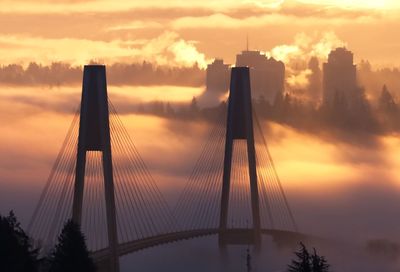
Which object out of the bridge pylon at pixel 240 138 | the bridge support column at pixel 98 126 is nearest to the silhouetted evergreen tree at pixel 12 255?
the bridge support column at pixel 98 126

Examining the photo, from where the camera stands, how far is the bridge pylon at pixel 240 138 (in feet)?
449

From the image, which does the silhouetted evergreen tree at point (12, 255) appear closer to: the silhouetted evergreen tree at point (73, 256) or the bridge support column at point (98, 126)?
the silhouetted evergreen tree at point (73, 256)

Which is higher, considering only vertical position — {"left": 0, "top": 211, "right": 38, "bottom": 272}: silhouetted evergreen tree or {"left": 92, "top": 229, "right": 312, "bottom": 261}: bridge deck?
{"left": 0, "top": 211, "right": 38, "bottom": 272}: silhouetted evergreen tree

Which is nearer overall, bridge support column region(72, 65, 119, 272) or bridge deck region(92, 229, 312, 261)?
bridge support column region(72, 65, 119, 272)

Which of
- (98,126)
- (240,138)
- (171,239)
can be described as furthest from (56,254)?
Result: (240,138)

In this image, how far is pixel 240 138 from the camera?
138 metres

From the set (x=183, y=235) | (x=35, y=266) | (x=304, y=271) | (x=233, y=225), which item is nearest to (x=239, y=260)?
(x=233, y=225)

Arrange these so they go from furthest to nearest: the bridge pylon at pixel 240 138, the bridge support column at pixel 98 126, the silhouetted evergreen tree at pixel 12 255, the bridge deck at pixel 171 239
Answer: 1. the bridge pylon at pixel 240 138
2. the bridge deck at pixel 171 239
3. the bridge support column at pixel 98 126
4. the silhouetted evergreen tree at pixel 12 255

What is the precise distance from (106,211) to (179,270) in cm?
3203

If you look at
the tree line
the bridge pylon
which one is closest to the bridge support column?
the bridge pylon

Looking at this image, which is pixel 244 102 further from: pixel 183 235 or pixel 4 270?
pixel 4 270

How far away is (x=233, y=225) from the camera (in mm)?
147375

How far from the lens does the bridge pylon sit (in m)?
137

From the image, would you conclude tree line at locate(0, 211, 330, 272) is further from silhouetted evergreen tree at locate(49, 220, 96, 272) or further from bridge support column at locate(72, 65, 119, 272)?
bridge support column at locate(72, 65, 119, 272)
